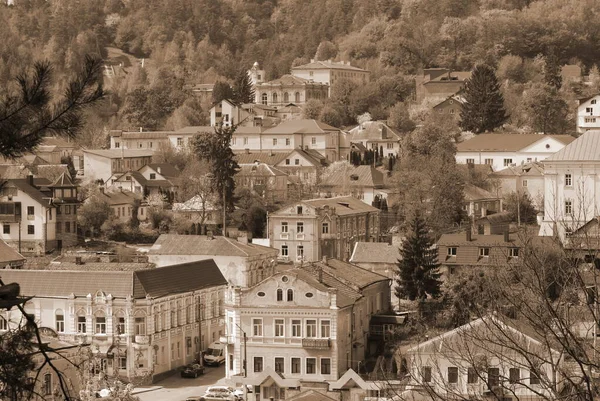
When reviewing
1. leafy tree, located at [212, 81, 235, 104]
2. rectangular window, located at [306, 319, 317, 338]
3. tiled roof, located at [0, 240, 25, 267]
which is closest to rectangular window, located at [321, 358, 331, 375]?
rectangular window, located at [306, 319, 317, 338]

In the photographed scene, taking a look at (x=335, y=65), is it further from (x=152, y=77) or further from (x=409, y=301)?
(x=409, y=301)

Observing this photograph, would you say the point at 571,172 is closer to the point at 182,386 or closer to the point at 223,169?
the point at 223,169

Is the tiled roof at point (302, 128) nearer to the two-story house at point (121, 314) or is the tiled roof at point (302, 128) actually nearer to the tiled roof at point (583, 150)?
the tiled roof at point (583, 150)

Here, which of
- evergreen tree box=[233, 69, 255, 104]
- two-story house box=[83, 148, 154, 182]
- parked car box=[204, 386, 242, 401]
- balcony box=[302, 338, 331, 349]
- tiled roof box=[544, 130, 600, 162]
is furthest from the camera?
evergreen tree box=[233, 69, 255, 104]

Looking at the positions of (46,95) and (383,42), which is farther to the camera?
(383,42)

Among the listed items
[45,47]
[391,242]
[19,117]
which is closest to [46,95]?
[19,117]

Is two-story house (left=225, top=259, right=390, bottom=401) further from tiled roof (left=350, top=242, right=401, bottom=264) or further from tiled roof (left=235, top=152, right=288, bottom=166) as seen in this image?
tiled roof (left=235, top=152, right=288, bottom=166)

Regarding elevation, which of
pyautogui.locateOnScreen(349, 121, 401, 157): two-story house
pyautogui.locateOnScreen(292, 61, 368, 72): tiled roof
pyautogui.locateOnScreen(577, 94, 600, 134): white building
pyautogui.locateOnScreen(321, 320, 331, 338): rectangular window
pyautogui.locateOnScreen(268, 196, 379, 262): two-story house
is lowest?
pyautogui.locateOnScreen(321, 320, 331, 338): rectangular window
